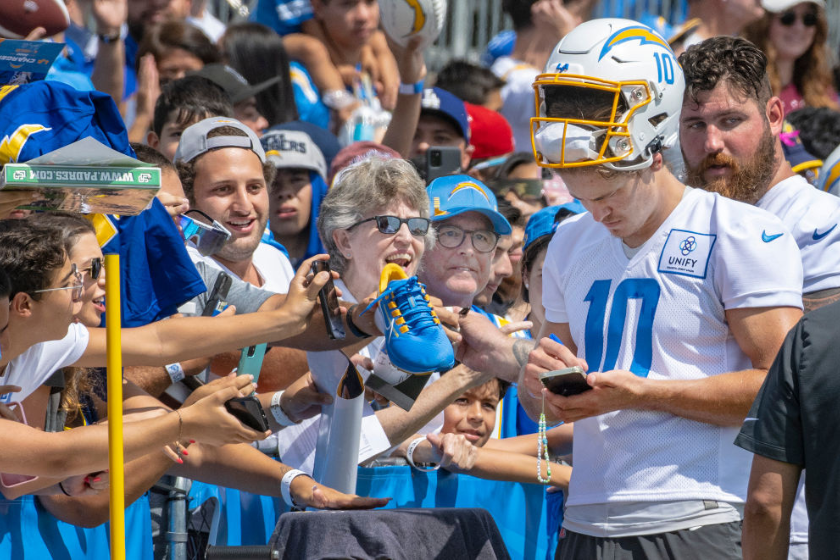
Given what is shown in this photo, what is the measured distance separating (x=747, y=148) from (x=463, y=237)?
141cm

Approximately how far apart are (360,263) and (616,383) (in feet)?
5.30

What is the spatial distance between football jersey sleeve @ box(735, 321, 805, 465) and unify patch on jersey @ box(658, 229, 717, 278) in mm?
479

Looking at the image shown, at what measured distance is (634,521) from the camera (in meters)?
3.22

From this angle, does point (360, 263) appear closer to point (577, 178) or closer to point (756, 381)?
point (577, 178)

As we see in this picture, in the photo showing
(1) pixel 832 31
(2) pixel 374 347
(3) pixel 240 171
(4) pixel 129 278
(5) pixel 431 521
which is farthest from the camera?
(1) pixel 832 31

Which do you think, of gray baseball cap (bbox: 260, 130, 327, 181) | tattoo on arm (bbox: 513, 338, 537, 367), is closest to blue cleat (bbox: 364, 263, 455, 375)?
tattoo on arm (bbox: 513, 338, 537, 367)

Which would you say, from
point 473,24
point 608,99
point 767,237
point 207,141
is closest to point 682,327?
point 767,237

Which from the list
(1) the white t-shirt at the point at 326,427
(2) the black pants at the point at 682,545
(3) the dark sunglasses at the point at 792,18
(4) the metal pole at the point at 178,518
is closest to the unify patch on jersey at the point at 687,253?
(2) the black pants at the point at 682,545

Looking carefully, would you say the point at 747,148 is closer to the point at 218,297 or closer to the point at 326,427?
the point at 326,427

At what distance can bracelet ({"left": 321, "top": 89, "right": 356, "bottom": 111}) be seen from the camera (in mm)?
7344

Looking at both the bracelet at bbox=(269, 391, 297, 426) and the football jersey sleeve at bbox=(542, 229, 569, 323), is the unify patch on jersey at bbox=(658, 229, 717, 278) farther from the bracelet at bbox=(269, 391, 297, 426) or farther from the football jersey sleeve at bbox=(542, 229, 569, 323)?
the bracelet at bbox=(269, 391, 297, 426)

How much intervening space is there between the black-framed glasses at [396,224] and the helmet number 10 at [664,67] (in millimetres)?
1435

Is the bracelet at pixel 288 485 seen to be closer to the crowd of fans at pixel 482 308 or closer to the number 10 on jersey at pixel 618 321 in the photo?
the crowd of fans at pixel 482 308

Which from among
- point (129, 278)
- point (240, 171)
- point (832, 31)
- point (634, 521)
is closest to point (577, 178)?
point (634, 521)
